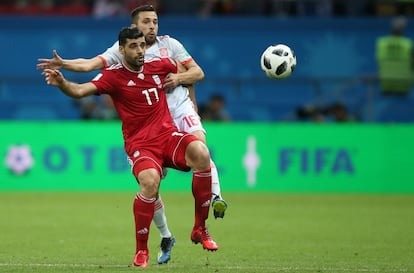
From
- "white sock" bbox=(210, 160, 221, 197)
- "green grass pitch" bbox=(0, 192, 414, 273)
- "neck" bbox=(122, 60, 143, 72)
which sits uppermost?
"neck" bbox=(122, 60, 143, 72)

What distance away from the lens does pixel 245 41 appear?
24359mm

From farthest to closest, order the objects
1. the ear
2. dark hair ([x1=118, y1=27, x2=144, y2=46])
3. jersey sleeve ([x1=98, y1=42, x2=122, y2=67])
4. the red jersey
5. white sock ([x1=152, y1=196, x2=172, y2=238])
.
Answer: white sock ([x1=152, y1=196, x2=172, y2=238])
jersey sleeve ([x1=98, y1=42, x2=122, y2=67])
the red jersey
the ear
dark hair ([x1=118, y1=27, x2=144, y2=46])

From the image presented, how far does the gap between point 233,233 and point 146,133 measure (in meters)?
3.83

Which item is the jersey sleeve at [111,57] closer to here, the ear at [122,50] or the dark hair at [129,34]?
the ear at [122,50]

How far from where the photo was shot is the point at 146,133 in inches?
423

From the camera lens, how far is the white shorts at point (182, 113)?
11422 mm

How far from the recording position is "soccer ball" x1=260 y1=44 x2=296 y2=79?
1118cm

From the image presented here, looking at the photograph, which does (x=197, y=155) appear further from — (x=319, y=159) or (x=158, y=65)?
(x=319, y=159)

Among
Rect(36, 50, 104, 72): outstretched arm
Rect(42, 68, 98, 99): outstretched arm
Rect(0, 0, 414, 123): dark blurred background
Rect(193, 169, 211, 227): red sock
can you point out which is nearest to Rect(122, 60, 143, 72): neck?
Rect(36, 50, 104, 72): outstretched arm

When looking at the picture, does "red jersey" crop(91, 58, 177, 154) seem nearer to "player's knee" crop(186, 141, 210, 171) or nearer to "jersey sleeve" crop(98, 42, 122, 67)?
"jersey sleeve" crop(98, 42, 122, 67)

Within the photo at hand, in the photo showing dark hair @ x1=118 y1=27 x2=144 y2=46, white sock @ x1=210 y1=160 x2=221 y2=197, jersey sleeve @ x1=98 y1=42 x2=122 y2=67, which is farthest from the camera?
white sock @ x1=210 y1=160 x2=221 y2=197

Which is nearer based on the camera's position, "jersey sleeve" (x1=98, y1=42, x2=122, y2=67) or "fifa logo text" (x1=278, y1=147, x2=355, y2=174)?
"jersey sleeve" (x1=98, y1=42, x2=122, y2=67)

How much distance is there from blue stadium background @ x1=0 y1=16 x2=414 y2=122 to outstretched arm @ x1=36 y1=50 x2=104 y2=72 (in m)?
12.4

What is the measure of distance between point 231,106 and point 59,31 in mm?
4476
